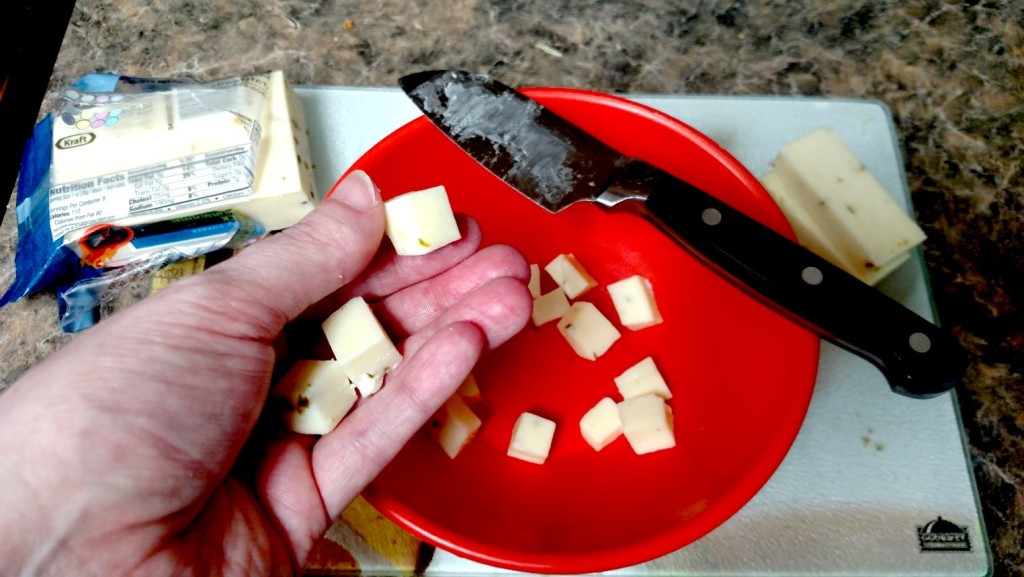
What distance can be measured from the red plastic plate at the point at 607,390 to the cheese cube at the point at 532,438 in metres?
0.04

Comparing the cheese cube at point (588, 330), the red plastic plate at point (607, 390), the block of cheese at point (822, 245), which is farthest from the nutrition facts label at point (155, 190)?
the block of cheese at point (822, 245)

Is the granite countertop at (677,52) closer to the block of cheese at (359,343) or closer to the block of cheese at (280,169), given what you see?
the block of cheese at (280,169)

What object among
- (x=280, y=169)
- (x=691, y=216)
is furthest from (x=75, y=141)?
(x=691, y=216)

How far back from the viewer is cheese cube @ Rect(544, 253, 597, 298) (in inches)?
46.3

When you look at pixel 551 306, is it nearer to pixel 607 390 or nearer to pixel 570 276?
pixel 570 276

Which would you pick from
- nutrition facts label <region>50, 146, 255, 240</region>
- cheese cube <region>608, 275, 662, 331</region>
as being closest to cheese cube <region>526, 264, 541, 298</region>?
cheese cube <region>608, 275, 662, 331</region>

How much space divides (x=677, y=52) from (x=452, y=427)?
2.95 ft

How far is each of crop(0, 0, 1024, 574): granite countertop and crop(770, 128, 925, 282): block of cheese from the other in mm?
277

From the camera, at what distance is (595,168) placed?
1031 mm

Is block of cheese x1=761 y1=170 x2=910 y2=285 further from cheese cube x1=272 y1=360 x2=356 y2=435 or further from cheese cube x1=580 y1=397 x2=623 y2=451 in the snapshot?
cheese cube x1=272 y1=360 x2=356 y2=435

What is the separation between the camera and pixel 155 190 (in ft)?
3.71

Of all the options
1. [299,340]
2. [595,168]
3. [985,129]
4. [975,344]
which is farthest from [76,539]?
[985,129]

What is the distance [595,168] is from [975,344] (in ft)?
2.41

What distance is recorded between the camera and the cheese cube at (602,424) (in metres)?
1.07
